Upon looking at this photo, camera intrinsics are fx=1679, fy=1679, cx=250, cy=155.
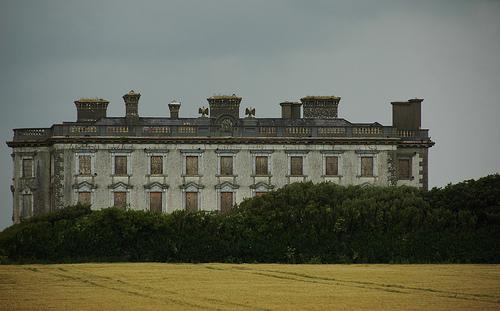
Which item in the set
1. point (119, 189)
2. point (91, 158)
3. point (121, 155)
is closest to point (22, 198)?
point (91, 158)

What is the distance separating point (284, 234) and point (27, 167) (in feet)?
83.6

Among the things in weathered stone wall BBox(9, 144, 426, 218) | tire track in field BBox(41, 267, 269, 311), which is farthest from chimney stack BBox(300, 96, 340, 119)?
tire track in field BBox(41, 267, 269, 311)

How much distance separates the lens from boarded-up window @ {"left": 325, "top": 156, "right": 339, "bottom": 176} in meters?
97.1

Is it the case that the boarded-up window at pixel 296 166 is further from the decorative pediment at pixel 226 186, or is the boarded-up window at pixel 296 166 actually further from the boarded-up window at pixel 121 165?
the boarded-up window at pixel 121 165

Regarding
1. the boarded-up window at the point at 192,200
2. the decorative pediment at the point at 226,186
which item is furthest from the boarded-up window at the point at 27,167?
the decorative pediment at the point at 226,186

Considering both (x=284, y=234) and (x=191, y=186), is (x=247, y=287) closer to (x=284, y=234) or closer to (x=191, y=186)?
(x=284, y=234)

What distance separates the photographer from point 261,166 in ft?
318

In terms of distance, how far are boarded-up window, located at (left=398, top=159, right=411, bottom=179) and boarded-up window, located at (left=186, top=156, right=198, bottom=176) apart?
12.3 m

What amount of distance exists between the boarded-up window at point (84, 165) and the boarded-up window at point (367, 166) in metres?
15.8

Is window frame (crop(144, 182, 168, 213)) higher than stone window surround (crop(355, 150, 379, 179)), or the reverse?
stone window surround (crop(355, 150, 379, 179))

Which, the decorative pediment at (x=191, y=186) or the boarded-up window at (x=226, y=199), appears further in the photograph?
the boarded-up window at (x=226, y=199)

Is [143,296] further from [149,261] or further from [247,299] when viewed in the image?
[149,261]

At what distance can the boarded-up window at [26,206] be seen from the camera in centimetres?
9756

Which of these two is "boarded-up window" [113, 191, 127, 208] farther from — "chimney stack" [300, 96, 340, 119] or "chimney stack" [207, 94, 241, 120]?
"chimney stack" [300, 96, 340, 119]
